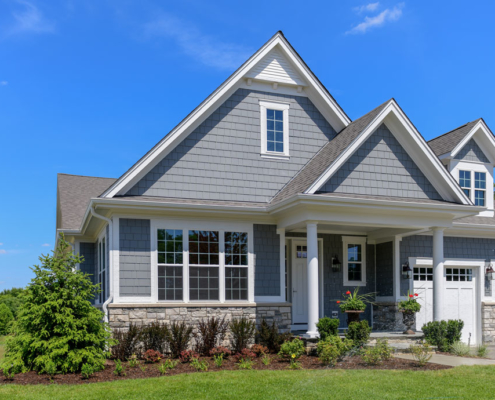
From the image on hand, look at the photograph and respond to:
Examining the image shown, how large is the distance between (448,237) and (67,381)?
38.0 feet

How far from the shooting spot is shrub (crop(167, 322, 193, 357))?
11758mm

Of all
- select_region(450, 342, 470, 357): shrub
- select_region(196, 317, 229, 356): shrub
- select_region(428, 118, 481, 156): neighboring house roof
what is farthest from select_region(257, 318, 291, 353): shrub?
select_region(428, 118, 481, 156): neighboring house roof

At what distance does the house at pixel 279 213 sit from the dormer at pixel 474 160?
4.31 feet

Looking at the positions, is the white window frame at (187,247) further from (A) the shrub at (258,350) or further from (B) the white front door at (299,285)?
(B) the white front door at (299,285)

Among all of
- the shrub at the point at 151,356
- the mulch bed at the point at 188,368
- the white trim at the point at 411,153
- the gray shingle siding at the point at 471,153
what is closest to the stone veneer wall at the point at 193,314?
the mulch bed at the point at 188,368

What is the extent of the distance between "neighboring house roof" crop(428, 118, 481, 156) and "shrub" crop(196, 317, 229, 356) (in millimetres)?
8982

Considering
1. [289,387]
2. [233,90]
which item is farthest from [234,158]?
[289,387]

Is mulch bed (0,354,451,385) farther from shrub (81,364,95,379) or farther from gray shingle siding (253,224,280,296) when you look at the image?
gray shingle siding (253,224,280,296)

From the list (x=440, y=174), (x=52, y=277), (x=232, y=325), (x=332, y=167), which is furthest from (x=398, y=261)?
(x=52, y=277)

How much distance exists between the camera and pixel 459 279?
16625mm

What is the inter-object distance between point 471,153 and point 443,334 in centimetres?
662

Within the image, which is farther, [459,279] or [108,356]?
[459,279]

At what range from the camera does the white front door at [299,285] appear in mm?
15133

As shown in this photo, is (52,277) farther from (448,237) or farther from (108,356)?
(448,237)
